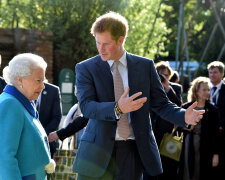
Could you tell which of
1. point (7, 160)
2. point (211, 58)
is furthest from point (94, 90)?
point (211, 58)

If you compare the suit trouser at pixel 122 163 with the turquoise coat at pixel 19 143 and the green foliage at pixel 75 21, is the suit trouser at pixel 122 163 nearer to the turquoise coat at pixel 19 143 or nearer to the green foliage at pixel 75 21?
the turquoise coat at pixel 19 143

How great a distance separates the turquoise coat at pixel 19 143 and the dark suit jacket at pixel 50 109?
3210 millimetres

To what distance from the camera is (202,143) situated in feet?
23.4

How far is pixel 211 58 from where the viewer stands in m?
33.7

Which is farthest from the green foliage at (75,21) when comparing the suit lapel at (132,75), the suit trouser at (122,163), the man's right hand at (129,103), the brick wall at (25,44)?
the man's right hand at (129,103)

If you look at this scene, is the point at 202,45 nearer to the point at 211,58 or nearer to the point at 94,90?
the point at 211,58

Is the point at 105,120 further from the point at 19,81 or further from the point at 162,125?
the point at 162,125

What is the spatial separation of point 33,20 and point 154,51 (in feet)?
13.1

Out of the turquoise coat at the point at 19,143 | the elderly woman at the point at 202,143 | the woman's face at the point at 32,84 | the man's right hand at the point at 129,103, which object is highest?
the woman's face at the point at 32,84

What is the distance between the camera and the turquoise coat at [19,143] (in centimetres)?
295

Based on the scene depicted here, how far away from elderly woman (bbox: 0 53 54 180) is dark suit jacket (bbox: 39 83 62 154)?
3.12 metres

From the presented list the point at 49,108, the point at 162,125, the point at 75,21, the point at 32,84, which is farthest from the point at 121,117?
the point at 75,21

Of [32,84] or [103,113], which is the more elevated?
[32,84]

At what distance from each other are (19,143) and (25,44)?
7.34 meters
